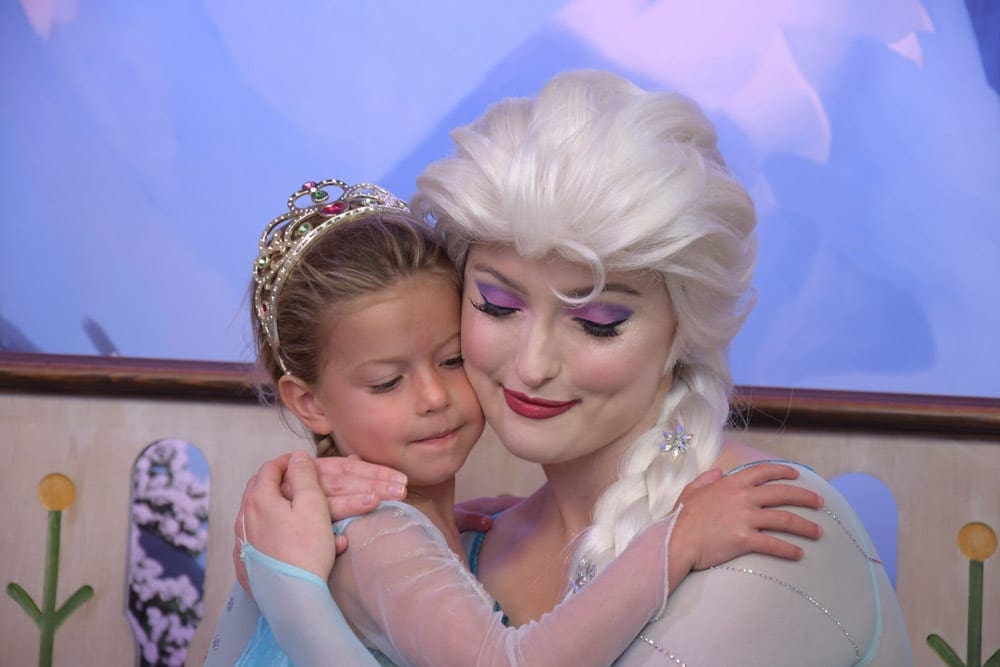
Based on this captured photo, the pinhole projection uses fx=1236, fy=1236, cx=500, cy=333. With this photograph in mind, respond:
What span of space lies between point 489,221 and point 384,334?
25 cm

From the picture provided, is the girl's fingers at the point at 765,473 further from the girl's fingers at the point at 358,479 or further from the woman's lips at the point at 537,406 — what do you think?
the girl's fingers at the point at 358,479

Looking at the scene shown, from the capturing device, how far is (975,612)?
6.83 ft

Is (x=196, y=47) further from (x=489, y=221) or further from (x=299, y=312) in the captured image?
(x=489, y=221)

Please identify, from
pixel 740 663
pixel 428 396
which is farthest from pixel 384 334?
pixel 740 663

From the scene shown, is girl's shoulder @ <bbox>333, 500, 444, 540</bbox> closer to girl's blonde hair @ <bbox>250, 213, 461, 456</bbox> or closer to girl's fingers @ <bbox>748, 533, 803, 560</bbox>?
girl's blonde hair @ <bbox>250, 213, 461, 456</bbox>

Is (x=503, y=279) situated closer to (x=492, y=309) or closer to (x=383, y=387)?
(x=492, y=309)

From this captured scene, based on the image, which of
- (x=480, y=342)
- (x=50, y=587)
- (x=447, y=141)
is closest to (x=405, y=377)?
(x=480, y=342)

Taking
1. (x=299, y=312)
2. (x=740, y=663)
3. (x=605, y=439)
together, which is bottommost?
(x=740, y=663)

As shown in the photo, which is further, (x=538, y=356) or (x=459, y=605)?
(x=538, y=356)

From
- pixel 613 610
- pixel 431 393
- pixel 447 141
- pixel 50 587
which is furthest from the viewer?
pixel 447 141

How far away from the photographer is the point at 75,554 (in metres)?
2.30

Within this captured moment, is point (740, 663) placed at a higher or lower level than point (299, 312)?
lower

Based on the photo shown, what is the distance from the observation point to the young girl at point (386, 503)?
1430 millimetres

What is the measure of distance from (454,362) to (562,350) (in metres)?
0.24
